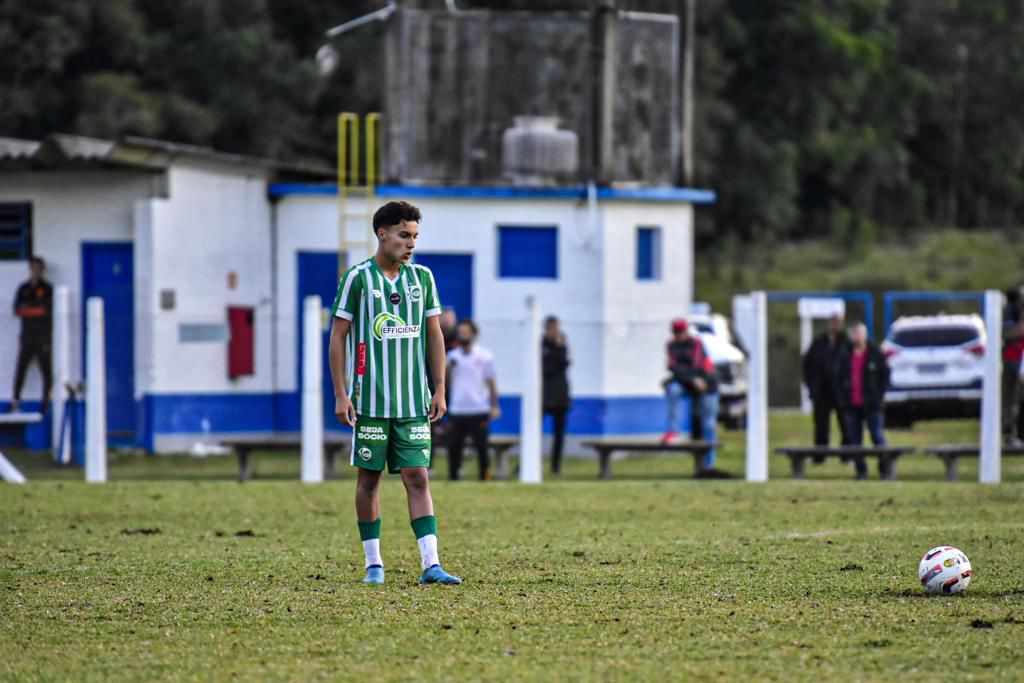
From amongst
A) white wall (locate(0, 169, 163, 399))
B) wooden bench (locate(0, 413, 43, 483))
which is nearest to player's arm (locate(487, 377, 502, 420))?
wooden bench (locate(0, 413, 43, 483))

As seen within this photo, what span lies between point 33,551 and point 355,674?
211 inches

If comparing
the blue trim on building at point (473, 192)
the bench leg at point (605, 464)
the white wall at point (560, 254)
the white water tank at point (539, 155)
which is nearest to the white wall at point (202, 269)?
the white wall at point (560, 254)

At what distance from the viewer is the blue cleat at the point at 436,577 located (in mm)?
9797

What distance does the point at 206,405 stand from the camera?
24.8 meters

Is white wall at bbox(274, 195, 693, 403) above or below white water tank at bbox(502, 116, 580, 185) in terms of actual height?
below

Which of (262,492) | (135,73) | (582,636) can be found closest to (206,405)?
(262,492)

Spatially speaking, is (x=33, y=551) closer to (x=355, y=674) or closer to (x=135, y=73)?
(x=355, y=674)

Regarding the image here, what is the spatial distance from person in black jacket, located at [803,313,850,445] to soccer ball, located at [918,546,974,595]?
13.1m

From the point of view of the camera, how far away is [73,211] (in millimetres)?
25047

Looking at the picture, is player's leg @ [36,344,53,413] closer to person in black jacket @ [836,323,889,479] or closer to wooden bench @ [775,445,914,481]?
wooden bench @ [775,445,914,481]

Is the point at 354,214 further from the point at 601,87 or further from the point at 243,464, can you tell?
the point at 243,464

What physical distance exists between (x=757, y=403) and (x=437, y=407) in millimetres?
10380

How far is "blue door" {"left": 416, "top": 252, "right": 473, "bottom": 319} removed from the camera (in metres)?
26.1

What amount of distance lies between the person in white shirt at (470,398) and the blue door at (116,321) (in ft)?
18.8
